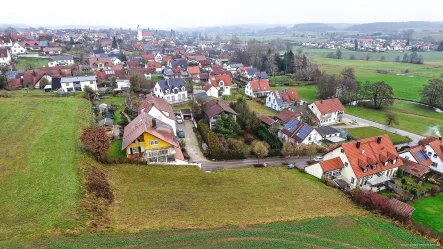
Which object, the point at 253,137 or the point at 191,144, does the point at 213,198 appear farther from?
the point at 253,137

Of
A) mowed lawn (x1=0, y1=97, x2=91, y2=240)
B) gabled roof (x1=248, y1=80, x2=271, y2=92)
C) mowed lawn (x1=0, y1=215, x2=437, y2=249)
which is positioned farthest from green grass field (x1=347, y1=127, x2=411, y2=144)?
mowed lawn (x1=0, y1=97, x2=91, y2=240)

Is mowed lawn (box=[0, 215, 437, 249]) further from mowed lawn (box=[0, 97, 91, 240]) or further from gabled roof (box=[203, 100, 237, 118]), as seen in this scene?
gabled roof (box=[203, 100, 237, 118])

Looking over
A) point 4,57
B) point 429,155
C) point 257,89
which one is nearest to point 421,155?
point 429,155

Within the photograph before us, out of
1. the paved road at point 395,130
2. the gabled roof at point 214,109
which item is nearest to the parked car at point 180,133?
the gabled roof at point 214,109

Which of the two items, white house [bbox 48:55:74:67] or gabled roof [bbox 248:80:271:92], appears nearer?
gabled roof [bbox 248:80:271:92]

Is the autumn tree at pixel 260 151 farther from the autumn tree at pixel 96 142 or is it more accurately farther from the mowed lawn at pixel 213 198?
the autumn tree at pixel 96 142

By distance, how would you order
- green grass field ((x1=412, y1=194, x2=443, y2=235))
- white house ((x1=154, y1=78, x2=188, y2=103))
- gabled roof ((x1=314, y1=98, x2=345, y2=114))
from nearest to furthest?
green grass field ((x1=412, y1=194, x2=443, y2=235)) → gabled roof ((x1=314, y1=98, x2=345, y2=114)) → white house ((x1=154, y1=78, x2=188, y2=103))
